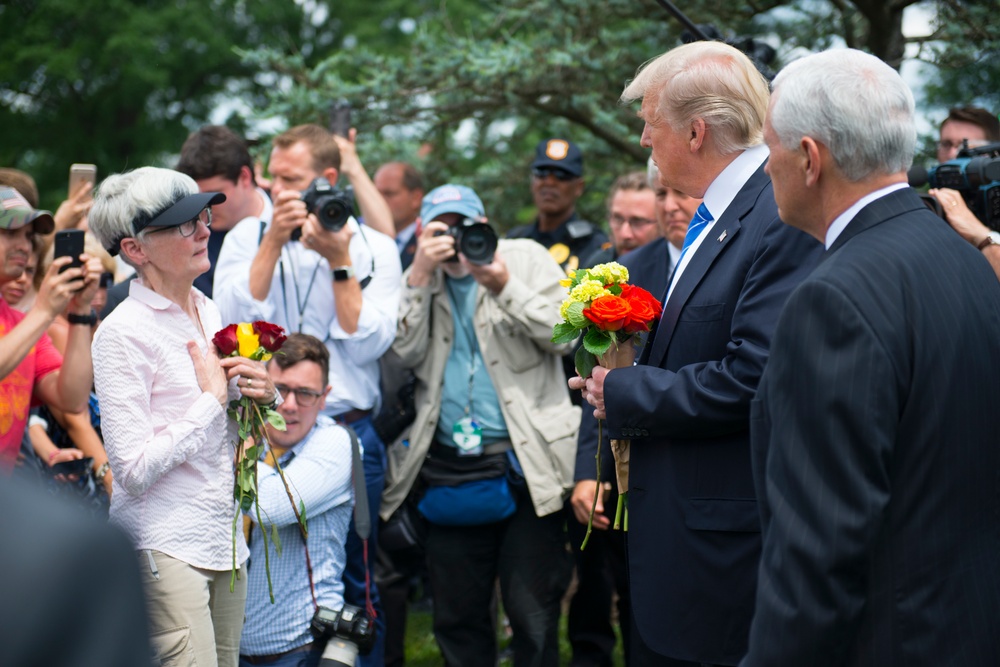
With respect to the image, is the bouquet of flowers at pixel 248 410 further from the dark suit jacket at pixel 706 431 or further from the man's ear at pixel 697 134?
the man's ear at pixel 697 134

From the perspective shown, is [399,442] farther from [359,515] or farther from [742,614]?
[742,614]

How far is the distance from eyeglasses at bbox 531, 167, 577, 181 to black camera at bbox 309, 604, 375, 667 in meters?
2.86

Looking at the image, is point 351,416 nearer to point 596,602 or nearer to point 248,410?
point 248,410

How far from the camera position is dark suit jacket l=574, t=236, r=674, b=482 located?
4301mm

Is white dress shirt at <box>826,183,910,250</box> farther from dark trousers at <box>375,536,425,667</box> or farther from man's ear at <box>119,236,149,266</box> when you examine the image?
dark trousers at <box>375,536,425,667</box>

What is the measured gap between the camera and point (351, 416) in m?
4.67

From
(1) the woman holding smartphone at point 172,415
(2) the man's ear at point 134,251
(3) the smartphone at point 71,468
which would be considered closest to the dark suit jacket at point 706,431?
(1) the woman holding smartphone at point 172,415

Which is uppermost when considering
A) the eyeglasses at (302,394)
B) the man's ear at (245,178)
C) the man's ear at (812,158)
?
the man's ear at (812,158)

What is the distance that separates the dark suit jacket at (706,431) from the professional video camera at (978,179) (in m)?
1.74

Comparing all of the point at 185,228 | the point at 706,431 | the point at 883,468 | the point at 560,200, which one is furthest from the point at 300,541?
the point at 883,468

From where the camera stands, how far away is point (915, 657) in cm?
198

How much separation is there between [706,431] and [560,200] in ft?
11.0

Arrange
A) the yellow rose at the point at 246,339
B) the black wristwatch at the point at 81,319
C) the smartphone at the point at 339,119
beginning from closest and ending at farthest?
the yellow rose at the point at 246,339
the black wristwatch at the point at 81,319
the smartphone at the point at 339,119

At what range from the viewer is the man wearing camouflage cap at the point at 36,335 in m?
3.85
